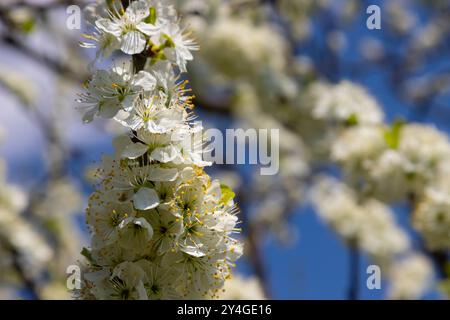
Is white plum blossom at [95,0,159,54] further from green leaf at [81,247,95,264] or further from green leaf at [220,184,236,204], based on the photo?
green leaf at [81,247,95,264]

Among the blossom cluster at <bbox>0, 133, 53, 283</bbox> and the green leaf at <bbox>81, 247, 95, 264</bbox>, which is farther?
the blossom cluster at <bbox>0, 133, 53, 283</bbox>

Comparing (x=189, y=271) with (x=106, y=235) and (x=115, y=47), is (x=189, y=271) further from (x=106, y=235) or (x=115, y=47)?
(x=115, y=47)

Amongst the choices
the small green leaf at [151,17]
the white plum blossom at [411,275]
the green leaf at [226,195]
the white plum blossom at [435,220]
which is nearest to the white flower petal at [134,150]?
the green leaf at [226,195]

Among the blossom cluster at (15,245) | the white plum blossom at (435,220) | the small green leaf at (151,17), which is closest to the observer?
the small green leaf at (151,17)

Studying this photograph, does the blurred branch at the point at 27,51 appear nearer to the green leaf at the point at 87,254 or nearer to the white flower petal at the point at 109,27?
the white flower petal at the point at 109,27

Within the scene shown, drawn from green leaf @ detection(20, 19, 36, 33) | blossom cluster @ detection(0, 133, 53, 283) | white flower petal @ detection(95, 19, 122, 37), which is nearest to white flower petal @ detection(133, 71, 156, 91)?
white flower petal @ detection(95, 19, 122, 37)

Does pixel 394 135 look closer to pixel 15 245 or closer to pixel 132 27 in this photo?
pixel 132 27

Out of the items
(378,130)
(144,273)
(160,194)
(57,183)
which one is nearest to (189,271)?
(144,273)
